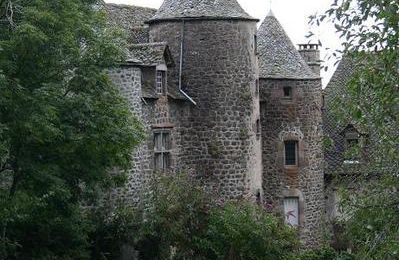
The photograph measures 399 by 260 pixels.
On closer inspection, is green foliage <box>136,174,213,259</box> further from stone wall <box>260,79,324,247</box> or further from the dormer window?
stone wall <box>260,79,324,247</box>

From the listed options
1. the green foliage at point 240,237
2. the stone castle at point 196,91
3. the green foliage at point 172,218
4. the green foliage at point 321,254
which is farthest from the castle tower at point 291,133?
the green foliage at point 172,218

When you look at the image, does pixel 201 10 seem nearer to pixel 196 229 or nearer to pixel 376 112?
Result: pixel 196 229

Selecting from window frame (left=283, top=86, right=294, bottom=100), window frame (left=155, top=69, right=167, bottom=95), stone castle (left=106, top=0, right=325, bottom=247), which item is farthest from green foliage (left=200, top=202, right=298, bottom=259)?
window frame (left=283, top=86, right=294, bottom=100)

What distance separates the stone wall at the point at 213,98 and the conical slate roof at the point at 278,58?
5046 millimetres

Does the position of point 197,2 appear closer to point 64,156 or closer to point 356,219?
point 64,156

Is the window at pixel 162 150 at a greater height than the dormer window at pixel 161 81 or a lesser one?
lesser

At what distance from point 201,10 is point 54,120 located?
12644 mm

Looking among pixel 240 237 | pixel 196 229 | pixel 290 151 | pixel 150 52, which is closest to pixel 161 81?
pixel 150 52

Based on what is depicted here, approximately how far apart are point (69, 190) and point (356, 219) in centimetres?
812

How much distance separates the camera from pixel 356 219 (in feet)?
53.3

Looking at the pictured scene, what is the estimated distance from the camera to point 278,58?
126 feet

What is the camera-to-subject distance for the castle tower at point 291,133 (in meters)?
37.8

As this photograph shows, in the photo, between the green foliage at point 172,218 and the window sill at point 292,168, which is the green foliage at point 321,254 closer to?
the window sill at point 292,168

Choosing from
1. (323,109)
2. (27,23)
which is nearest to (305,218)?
(323,109)
